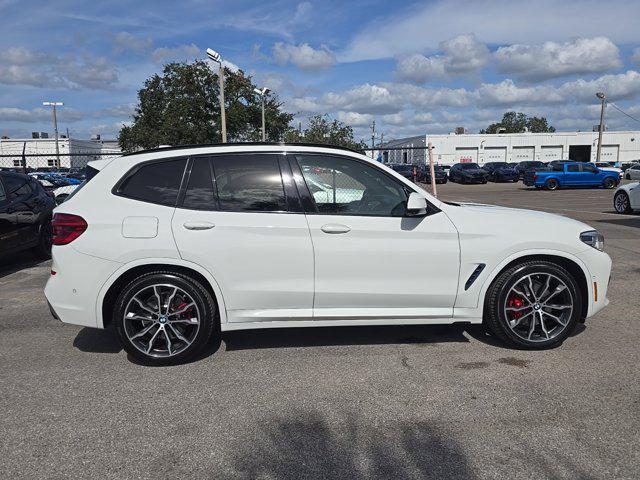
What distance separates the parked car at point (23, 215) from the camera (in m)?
7.71

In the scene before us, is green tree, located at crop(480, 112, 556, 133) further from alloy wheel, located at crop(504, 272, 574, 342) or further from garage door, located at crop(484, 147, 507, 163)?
alloy wheel, located at crop(504, 272, 574, 342)

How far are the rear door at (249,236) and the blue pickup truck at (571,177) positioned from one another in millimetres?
30860

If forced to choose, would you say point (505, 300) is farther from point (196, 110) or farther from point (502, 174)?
point (502, 174)

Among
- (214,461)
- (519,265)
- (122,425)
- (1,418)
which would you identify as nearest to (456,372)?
(519,265)

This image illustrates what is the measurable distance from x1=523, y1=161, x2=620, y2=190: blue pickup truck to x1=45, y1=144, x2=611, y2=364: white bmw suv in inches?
1174

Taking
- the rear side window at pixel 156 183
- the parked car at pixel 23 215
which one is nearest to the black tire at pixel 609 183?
the parked car at pixel 23 215

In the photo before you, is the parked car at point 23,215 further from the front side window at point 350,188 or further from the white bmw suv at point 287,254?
the front side window at point 350,188

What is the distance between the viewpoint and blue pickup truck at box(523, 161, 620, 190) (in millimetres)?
31547

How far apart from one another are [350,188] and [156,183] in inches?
61.8

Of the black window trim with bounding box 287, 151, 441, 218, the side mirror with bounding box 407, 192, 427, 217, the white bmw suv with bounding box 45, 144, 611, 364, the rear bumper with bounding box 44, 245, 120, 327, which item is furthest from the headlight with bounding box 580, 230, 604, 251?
the rear bumper with bounding box 44, 245, 120, 327

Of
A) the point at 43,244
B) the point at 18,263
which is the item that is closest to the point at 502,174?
the point at 43,244

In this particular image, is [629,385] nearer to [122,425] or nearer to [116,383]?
[122,425]

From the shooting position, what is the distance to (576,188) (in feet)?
108

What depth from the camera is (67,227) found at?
3969mm
